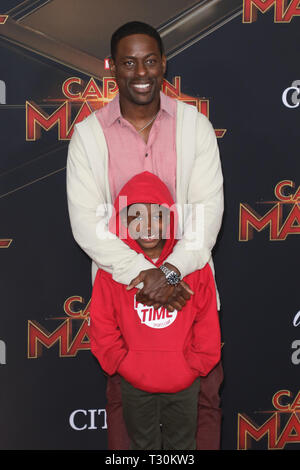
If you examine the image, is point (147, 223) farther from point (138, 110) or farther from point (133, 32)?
point (133, 32)

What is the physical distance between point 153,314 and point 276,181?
31.8 inches

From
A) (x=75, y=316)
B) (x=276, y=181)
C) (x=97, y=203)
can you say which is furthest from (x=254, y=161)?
(x=75, y=316)

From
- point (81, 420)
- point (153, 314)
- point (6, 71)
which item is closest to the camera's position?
point (153, 314)

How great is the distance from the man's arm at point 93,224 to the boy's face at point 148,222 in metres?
0.05

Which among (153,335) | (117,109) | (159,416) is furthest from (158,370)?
(117,109)

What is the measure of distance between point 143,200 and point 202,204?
24cm

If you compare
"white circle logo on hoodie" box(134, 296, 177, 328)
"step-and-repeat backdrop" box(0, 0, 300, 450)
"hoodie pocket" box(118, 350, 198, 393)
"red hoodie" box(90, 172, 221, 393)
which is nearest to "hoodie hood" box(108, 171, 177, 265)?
"red hoodie" box(90, 172, 221, 393)

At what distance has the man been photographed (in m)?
1.82

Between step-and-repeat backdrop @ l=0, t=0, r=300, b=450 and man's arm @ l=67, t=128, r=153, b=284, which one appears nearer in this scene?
man's arm @ l=67, t=128, r=153, b=284

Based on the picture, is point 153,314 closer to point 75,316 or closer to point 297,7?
point 75,316

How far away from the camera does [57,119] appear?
7.29 ft

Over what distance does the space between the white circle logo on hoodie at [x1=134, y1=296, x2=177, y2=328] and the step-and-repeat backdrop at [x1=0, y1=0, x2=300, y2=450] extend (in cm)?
58

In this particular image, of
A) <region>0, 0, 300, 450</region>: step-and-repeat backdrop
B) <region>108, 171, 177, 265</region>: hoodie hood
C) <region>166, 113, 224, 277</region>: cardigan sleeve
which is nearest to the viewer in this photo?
<region>108, 171, 177, 265</region>: hoodie hood

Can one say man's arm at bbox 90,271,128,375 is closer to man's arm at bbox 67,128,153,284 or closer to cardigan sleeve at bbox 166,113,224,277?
man's arm at bbox 67,128,153,284
